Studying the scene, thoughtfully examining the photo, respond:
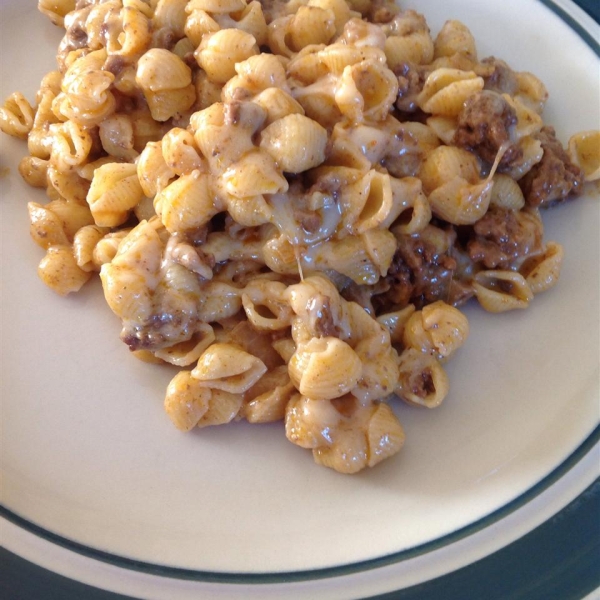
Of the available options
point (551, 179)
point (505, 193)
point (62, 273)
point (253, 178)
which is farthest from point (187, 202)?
point (551, 179)

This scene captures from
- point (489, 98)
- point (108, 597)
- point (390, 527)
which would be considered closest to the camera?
point (108, 597)

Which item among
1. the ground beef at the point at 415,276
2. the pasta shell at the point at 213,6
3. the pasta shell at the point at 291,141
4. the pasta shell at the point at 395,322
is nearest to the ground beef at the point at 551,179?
the ground beef at the point at 415,276

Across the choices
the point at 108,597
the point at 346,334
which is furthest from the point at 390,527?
the point at 108,597

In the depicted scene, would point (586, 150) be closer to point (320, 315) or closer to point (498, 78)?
point (498, 78)

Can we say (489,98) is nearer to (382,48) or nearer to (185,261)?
(382,48)

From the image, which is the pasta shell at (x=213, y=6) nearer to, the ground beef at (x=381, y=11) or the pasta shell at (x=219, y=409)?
the ground beef at (x=381, y=11)

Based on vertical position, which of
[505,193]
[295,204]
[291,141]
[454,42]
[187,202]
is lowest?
[187,202]

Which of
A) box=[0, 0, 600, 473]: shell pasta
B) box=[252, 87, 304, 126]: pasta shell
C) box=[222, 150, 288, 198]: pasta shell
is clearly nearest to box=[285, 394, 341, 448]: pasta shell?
box=[0, 0, 600, 473]: shell pasta
